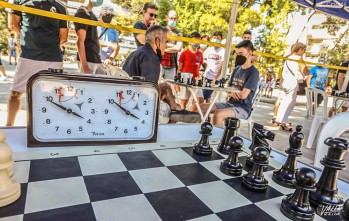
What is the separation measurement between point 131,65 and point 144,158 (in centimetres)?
158

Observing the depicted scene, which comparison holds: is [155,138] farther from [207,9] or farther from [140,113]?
[207,9]

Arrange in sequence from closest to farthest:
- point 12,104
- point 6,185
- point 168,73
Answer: point 6,185 < point 12,104 < point 168,73

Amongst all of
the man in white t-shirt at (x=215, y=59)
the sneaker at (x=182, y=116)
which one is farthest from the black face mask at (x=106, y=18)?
the man in white t-shirt at (x=215, y=59)

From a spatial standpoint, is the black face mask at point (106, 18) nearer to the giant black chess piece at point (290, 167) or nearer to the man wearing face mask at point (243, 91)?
the man wearing face mask at point (243, 91)

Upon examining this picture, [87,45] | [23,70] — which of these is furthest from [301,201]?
[87,45]

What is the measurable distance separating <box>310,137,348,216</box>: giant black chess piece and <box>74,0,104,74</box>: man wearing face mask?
254cm

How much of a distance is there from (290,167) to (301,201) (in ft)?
0.75

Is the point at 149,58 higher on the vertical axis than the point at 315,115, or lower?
higher

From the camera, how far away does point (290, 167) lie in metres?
0.84

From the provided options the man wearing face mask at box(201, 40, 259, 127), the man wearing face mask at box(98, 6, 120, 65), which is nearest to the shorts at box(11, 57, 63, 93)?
the man wearing face mask at box(98, 6, 120, 65)

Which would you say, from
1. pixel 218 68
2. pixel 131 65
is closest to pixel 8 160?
pixel 131 65

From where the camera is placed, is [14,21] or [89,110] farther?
[14,21]

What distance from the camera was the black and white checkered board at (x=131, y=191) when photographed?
536 mm

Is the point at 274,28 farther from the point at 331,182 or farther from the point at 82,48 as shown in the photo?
the point at 331,182
